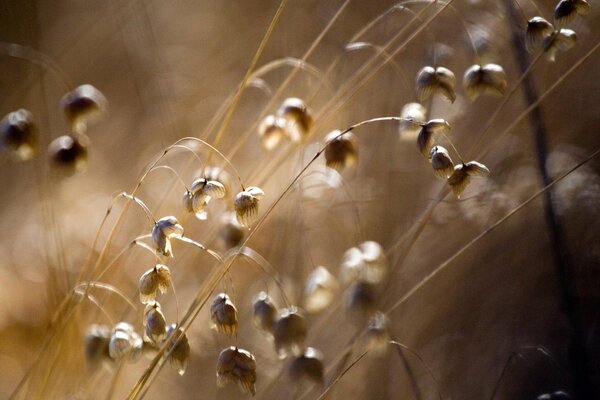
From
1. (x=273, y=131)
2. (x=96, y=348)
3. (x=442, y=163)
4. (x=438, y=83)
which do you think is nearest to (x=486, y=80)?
(x=438, y=83)

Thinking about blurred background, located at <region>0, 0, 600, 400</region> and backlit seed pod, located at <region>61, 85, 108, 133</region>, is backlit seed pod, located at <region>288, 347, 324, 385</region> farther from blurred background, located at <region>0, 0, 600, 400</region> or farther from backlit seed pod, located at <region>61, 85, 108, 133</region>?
backlit seed pod, located at <region>61, 85, 108, 133</region>

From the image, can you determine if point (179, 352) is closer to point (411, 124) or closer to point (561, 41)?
point (411, 124)

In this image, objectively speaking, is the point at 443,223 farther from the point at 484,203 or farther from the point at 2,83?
the point at 2,83

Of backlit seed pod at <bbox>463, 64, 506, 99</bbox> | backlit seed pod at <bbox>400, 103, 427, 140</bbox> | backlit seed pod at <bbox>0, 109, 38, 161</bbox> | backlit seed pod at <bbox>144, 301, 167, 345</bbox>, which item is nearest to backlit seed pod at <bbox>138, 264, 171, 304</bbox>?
backlit seed pod at <bbox>144, 301, 167, 345</bbox>

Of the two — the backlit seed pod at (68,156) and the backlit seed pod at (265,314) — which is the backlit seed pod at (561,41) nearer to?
the backlit seed pod at (265,314)

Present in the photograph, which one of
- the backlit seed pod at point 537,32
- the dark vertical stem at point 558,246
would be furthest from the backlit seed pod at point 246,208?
the dark vertical stem at point 558,246
